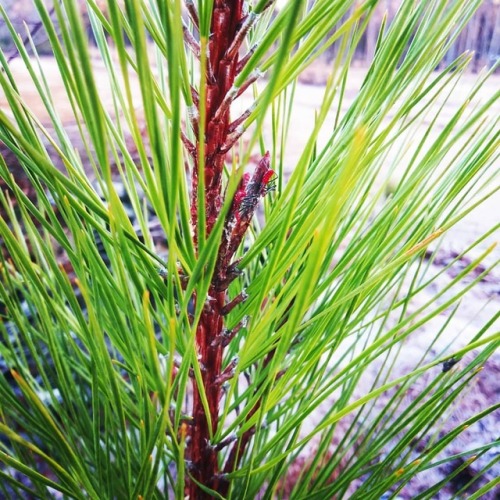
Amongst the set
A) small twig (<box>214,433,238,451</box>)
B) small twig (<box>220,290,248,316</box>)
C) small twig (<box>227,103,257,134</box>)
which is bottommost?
small twig (<box>214,433,238,451</box>)

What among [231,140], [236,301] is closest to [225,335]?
[236,301]

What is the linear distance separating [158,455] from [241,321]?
0.36ft

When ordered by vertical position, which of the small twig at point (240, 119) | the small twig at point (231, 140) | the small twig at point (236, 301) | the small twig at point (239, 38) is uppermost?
the small twig at point (239, 38)

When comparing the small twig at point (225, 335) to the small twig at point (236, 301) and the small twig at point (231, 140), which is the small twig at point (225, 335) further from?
the small twig at point (231, 140)

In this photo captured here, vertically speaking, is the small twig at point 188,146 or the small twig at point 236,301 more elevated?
the small twig at point 188,146

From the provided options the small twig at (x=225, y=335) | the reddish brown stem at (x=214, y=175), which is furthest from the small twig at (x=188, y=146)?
the small twig at (x=225, y=335)

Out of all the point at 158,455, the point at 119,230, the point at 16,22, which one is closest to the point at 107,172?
the point at 119,230

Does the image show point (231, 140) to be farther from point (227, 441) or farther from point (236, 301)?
point (227, 441)

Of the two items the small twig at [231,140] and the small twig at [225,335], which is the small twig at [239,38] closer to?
the small twig at [231,140]

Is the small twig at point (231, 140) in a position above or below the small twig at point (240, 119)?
below

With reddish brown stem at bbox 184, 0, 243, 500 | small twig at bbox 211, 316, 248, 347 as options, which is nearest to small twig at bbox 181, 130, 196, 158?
reddish brown stem at bbox 184, 0, 243, 500

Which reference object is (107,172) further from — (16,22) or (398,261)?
(16,22)

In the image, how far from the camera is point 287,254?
0.22 meters

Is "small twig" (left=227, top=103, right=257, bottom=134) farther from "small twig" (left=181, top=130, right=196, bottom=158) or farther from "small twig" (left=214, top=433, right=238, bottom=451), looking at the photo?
"small twig" (left=214, top=433, right=238, bottom=451)
